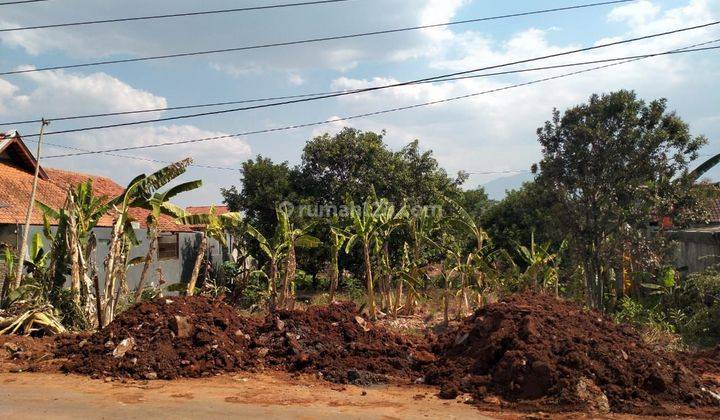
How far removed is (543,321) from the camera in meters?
7.50

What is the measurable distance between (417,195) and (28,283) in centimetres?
1182

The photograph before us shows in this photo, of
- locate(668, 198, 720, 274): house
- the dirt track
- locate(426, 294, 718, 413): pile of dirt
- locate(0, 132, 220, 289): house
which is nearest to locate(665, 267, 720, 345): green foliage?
locate(668, 198, 720, 274): house

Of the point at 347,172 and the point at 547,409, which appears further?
the point at 347,172

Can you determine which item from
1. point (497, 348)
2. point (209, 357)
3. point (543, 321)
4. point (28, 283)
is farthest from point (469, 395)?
point (28, 283)

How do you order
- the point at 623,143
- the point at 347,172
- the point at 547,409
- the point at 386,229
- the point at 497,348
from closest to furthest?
the point at 547,409, the point at 497,348, the point at 623,143, the point at 386,229, the point at 347,172

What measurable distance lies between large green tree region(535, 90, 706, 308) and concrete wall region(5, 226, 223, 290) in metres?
10.7

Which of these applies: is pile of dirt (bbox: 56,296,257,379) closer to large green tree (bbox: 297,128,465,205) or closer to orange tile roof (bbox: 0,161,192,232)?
orange tile roof (bbox: 0,161,192,232)

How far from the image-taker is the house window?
1767 centimetres

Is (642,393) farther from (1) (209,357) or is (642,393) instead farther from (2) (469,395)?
(1) (209,357)

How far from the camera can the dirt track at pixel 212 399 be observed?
19.3 ft

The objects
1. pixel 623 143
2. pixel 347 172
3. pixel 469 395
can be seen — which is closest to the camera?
pixel 469 395

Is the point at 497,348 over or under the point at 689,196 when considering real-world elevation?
under

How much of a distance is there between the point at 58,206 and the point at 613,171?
578 inches

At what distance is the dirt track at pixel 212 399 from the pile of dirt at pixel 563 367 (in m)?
0.64
